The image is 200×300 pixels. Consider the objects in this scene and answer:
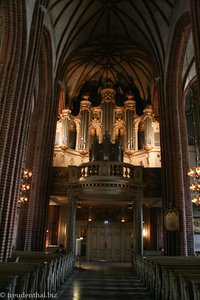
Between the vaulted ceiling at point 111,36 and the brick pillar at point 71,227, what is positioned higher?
the vaulted ceiling at point 111,36

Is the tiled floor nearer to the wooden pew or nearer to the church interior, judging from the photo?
the church interior

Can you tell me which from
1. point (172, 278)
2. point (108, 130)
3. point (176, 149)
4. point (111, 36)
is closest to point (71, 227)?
point (176, 149)

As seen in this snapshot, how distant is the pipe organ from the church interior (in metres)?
0.09

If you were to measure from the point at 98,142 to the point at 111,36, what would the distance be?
26.6 ft

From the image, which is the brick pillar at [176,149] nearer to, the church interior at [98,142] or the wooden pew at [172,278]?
the church interior at [98,142]

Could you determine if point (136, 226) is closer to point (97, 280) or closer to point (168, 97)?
point (97, 280)

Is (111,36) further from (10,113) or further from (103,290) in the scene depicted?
(103,290)

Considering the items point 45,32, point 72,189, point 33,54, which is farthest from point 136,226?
point 45,32

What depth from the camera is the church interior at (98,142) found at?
344 inches

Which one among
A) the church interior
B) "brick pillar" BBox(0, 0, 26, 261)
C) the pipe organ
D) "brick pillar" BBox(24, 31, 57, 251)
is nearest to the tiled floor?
the church interior

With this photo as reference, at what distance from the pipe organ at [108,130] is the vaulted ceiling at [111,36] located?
2.21 metres

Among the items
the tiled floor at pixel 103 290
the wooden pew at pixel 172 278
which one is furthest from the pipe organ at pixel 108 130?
the wooden pew at pixel 172 278

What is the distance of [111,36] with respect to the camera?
19.4 m

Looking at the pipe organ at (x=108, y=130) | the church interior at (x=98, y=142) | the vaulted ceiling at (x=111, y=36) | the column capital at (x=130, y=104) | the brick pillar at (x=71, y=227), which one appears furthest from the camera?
the column capital at (x=130, y=104)
